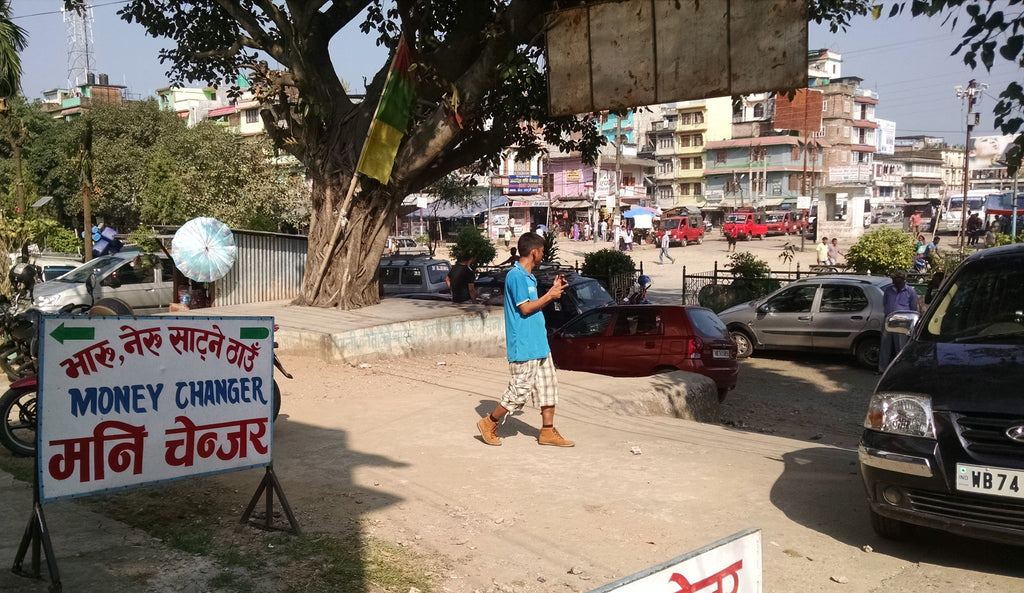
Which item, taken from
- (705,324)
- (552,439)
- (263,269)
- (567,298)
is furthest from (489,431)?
(263,269)

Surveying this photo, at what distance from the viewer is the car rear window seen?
464 inches

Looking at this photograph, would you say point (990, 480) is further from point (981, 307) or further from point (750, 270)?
point (750, 270)

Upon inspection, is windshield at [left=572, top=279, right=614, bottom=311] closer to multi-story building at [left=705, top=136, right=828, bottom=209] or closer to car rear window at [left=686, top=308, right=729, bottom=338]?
car rear window at [left=686, top=308, right=729, bottom=338]

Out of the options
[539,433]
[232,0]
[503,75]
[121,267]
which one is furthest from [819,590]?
[121,267]

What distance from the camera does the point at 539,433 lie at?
782cm

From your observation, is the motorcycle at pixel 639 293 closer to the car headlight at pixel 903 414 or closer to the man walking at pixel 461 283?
the man walking at pixel 461 283

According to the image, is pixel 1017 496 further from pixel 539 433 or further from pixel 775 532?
pixel 539 433

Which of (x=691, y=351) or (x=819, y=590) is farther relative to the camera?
(x=691, y=351)

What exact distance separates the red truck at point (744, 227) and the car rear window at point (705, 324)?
141 ft

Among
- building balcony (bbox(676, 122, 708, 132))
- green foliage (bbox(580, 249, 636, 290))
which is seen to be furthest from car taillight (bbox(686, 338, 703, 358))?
building balcony (bbox(676, 122, 708, 132))

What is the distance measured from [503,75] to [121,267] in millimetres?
10002

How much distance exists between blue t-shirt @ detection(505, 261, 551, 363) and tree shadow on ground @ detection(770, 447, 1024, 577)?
84.7 inches

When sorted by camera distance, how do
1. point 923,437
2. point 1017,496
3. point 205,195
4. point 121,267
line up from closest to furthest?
point 1017,496
point 923,437
point 121,267
point 205,195

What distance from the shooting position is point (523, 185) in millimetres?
68188
